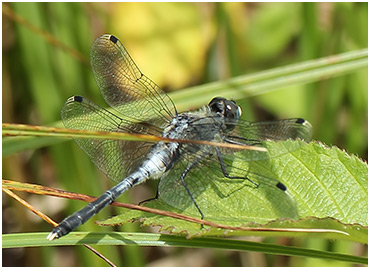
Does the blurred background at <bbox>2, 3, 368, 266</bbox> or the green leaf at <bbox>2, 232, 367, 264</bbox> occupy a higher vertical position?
the blurred background at <bbox>2, 3, 368, 266</bbox>

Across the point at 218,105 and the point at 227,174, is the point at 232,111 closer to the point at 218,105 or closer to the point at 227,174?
the point at 218,105

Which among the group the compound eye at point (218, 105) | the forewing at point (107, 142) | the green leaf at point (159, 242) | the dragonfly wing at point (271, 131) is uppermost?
the compound eye at point (218, 105)

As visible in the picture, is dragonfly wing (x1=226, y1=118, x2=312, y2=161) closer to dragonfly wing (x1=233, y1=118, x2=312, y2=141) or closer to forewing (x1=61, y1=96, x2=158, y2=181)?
dragonfly wing (x1=233, y1=118, x2=312, y2=141)

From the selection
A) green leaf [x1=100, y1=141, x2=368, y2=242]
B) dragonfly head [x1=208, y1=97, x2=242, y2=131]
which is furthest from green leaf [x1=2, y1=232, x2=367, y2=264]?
dragonfly head [x1=208, y1=97, x2=242, y2=131]

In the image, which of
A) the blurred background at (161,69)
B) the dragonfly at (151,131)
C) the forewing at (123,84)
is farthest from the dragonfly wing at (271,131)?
the blurred background at (161,69)

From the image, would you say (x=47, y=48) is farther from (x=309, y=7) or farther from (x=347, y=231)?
(x=347, y=231)

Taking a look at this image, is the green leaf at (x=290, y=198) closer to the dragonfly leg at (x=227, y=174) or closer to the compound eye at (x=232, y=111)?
the dragonfly leg at (x=227, y=174)

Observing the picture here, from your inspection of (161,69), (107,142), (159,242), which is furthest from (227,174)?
(161,69)
